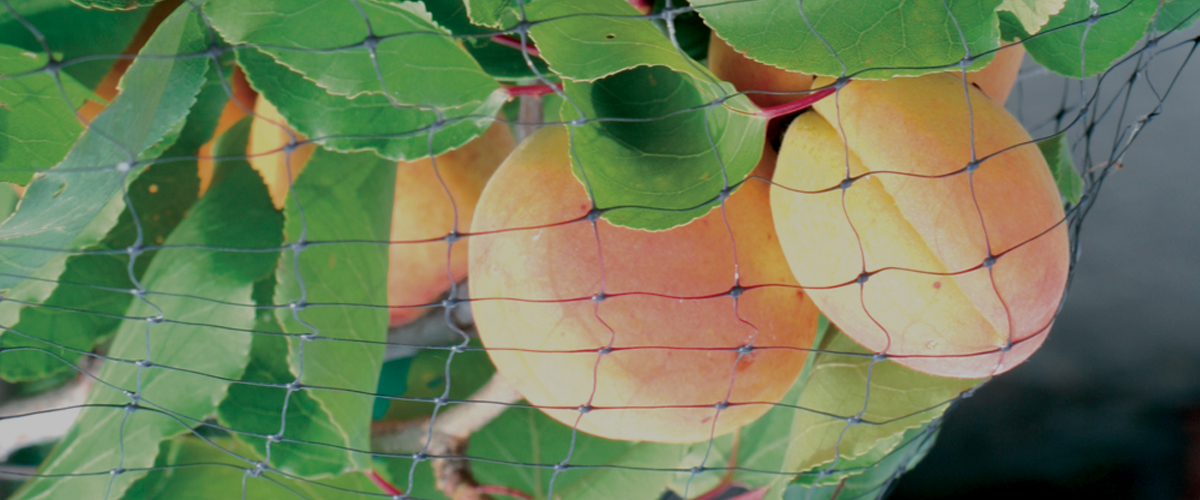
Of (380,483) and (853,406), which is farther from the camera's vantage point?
(380,483)

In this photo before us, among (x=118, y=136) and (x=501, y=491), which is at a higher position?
(x=118, y=136)

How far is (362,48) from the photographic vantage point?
0.35m

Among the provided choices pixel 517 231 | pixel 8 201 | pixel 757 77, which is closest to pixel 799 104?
pixel 757 77

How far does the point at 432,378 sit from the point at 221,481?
0.16m

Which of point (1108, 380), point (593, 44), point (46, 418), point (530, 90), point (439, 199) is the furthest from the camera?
point (1108, 380)

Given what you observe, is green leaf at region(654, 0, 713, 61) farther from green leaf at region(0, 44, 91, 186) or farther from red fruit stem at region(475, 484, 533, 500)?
red fruit stem at region(475, 484, 533, 500)

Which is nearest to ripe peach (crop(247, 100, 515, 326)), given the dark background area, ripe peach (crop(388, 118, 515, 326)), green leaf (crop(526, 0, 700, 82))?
ripe peach (crop(388, 118, 515, 326))

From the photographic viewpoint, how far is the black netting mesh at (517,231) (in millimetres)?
349

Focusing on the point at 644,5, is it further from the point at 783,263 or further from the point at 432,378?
the point at 432,378

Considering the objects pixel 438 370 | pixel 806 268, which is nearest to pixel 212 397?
pixel 438 370

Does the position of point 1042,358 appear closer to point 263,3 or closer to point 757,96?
point 757,96

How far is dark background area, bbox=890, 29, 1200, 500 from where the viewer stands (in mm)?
1088

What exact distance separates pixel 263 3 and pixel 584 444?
1.41 feet

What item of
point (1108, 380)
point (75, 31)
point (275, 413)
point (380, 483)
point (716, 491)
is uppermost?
point (75, 31)
